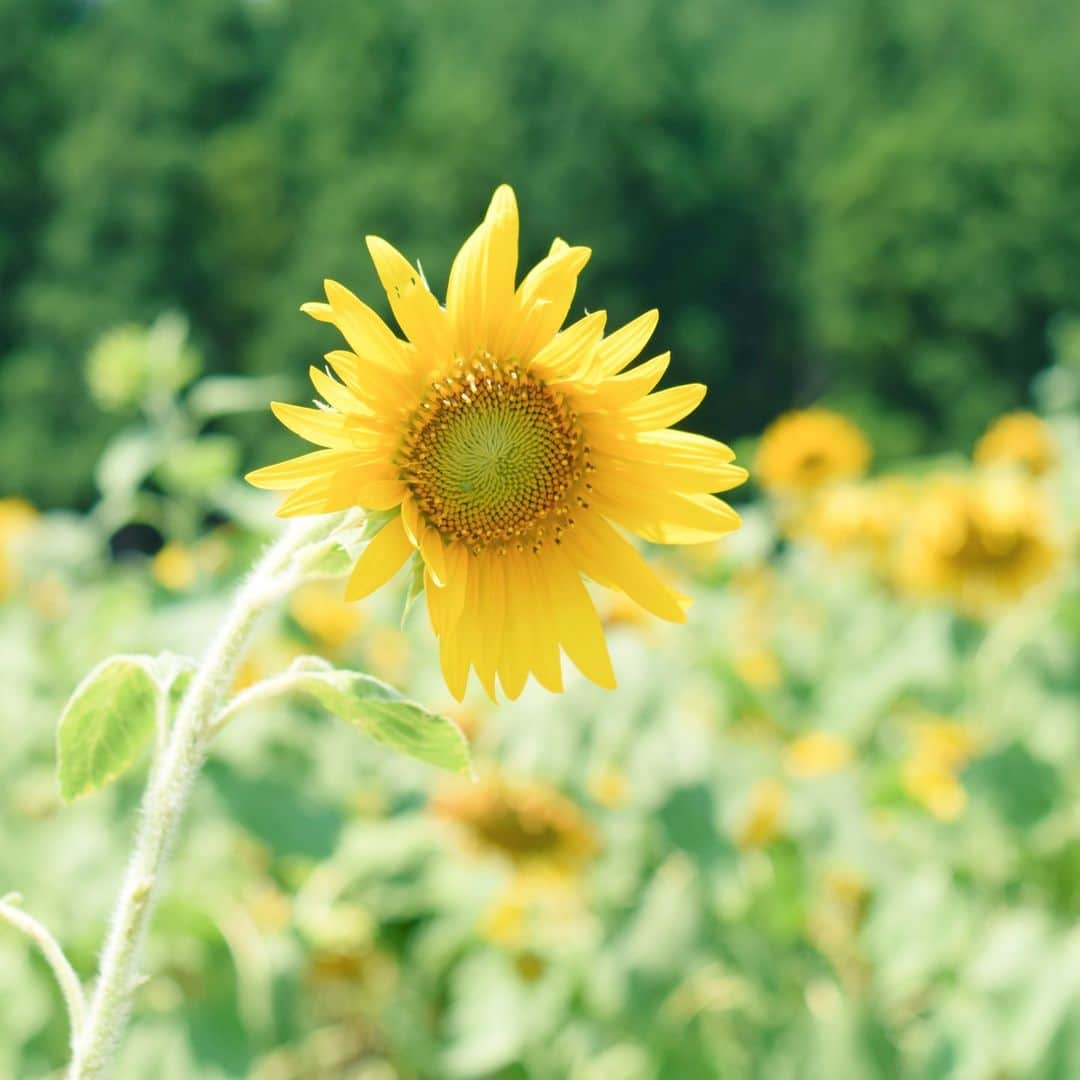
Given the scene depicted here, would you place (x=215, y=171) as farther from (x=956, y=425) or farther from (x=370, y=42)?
(x=956, y=425)

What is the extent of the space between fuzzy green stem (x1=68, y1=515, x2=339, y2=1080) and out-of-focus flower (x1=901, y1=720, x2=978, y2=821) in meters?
1.61

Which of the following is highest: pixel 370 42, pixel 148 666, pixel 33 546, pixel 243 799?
pixel 370 42

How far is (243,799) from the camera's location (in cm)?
165

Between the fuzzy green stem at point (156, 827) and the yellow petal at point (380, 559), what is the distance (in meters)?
0.03

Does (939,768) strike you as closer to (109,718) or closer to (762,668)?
(762,668)

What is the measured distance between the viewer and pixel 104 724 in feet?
2.50

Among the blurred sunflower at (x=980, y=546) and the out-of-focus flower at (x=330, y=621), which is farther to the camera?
the out-of-focus flower at (x=330, y=621)

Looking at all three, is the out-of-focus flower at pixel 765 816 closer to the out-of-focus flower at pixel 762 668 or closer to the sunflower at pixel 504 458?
the out-of-focus flower at pixel 762 668

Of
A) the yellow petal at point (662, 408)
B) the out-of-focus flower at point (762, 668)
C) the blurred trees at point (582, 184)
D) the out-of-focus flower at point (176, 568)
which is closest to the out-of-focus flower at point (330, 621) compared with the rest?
the out-of-focus flower at point (176, 568)

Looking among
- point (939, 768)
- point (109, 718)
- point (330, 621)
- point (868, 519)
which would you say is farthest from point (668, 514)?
point (868, 519)

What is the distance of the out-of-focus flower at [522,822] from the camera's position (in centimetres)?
Answer: 214

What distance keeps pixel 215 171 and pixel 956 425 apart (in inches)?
384

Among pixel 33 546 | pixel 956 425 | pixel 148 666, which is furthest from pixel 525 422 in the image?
pixel 956 425

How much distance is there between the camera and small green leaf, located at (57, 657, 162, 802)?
0.74 m
